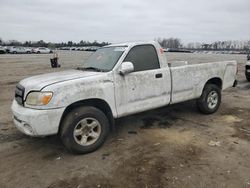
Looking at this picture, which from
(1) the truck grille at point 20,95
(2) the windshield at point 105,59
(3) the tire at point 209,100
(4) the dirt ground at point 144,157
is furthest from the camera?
(3) the tire at point 209,100

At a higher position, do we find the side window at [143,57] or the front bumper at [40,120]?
the side window at [143,57]

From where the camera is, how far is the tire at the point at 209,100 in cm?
627

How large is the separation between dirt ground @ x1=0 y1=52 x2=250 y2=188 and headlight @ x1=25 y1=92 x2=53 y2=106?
96 centimetres

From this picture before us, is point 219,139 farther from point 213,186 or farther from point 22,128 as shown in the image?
point 22,128

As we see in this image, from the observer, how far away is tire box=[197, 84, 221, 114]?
6.27 m

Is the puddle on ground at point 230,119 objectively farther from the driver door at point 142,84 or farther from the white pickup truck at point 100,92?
the driver door at point 142,84

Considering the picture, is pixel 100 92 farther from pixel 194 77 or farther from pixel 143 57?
pixel 194 77

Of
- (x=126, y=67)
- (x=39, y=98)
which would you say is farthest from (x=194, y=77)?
(x=39, y=98)

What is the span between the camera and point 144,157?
416 centimetres

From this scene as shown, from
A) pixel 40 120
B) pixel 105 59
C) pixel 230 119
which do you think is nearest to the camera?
pixel 40 120

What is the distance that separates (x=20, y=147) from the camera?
15.3 feet

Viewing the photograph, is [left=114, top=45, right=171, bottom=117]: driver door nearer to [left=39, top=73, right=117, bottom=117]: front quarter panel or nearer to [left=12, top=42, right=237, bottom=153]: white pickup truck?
[left=12, top=42, right=237, bottom=153]: white pickup truck

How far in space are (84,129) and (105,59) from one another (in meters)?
1.57

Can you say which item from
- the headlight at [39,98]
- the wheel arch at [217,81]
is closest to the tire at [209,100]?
the wheel arch at [217,81]
